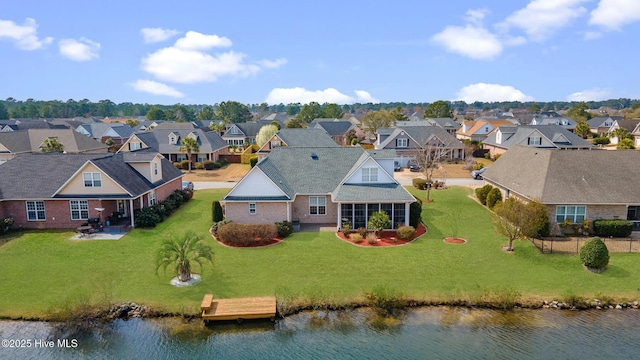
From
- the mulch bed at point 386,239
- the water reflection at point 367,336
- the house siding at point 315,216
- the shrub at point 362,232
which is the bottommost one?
the water reflection at point 367,336

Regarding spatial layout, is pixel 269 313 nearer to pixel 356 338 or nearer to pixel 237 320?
pixel 237 320

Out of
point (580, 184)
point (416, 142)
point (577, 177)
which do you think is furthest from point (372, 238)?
point (416, 142)

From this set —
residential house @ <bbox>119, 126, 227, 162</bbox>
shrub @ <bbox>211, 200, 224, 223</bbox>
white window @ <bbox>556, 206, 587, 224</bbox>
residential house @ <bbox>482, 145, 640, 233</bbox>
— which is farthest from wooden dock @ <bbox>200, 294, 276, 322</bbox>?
residential house @ <bbox>119, 126, 227, 162</bbox>

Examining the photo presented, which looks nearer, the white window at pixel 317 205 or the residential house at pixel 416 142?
the white window at pixel 317 205

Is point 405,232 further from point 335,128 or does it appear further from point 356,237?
point 335,128

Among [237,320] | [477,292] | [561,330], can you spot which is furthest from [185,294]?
[561,330]

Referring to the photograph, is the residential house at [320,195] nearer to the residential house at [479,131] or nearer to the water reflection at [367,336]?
the water reflection at [367,336]

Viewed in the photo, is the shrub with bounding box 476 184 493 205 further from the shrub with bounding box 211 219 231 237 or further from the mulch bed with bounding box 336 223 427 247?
the shrub with bounding box 211 219 231 237

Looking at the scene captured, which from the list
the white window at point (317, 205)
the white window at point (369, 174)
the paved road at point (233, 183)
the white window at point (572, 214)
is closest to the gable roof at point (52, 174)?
the white window at point (317, 205)
